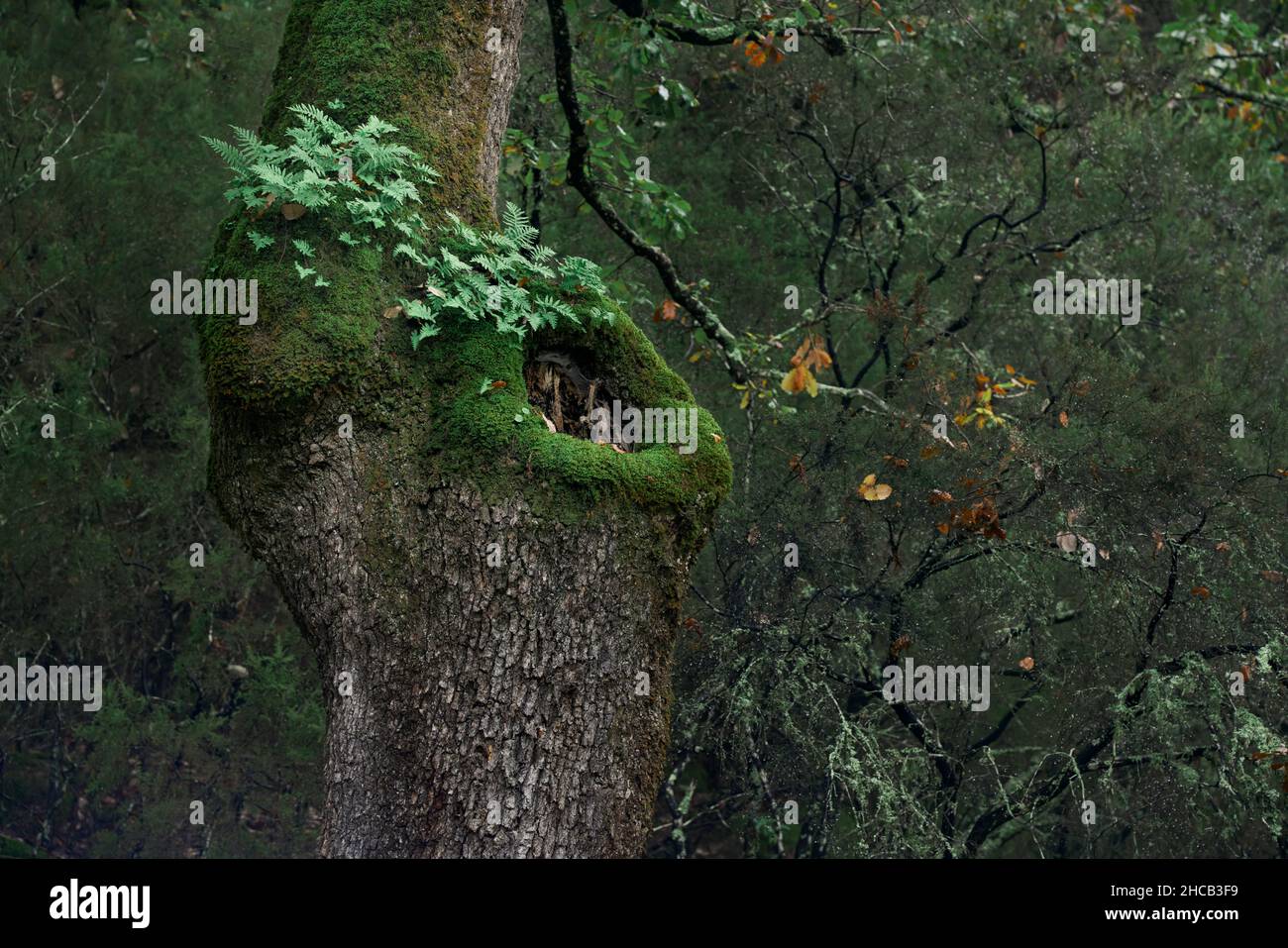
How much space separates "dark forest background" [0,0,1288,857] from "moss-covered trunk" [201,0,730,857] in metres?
3.63

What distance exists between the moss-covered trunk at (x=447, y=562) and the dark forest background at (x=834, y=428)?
143 inches

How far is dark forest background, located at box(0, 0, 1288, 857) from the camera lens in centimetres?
825

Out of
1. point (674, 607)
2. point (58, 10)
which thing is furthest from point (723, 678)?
point (58, 10)

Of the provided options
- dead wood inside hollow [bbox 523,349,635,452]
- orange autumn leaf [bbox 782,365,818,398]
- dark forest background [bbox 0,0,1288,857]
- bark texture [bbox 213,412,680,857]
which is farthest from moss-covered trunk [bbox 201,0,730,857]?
dark forest background [bbox 0,0,1288,857]

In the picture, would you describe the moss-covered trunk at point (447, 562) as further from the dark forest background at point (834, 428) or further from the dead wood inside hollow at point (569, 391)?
the dark forest background at point (834, 428)

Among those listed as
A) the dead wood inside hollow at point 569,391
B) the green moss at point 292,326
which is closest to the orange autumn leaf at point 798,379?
the dead wood inside hollow at point 569,391

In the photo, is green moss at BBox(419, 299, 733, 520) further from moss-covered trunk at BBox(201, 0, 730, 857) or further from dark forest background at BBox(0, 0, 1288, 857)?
dark forest background at BBox(0, 0, 1288, 857)

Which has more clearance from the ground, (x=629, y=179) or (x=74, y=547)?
(x=629, y=179)

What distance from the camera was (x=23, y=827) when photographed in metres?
10.6

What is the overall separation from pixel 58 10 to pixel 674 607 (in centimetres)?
879

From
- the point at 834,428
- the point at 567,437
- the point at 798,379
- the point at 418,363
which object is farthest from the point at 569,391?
the point at 834,428

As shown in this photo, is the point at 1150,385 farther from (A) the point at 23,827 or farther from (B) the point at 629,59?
(A) the point at 23,827

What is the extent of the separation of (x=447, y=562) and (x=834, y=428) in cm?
548

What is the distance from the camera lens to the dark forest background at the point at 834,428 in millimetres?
8250
